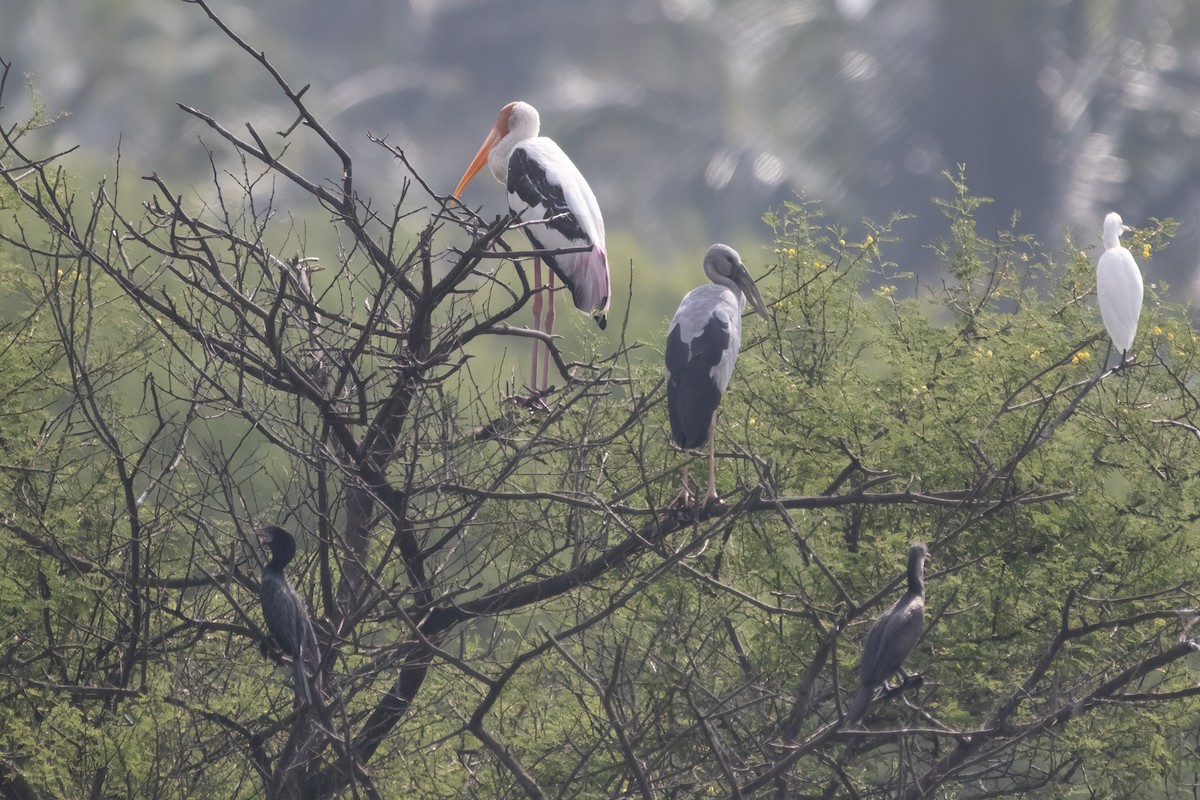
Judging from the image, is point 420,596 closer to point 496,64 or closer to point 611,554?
point 611,554

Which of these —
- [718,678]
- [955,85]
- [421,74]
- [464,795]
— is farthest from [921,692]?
[421,74]

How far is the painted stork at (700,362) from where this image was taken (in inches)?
259

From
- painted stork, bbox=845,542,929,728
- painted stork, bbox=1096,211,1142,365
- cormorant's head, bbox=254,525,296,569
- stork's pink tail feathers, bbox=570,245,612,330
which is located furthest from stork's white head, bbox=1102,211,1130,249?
cormorant's head, bbox=254,525,296,569

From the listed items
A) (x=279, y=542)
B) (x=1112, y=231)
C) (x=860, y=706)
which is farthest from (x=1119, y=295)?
(x=279, y=542)

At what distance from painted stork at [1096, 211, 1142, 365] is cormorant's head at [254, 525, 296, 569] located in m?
6.45

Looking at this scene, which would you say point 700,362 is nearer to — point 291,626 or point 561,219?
point 561,219

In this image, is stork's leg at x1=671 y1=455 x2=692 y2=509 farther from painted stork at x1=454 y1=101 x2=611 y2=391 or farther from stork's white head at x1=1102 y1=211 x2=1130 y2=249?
stork's white head at x1=1102 y1=211 x2=1130 y2=249

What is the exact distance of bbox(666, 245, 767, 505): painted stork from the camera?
6590 millimetres

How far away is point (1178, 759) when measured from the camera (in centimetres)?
965

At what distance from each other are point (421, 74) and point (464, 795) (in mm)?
60464

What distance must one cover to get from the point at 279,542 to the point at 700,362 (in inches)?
84.2

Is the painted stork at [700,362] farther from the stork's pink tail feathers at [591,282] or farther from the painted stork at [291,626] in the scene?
the painted stork at [291,626]

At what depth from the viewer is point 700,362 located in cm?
668

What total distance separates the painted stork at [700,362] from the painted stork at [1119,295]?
413cm
